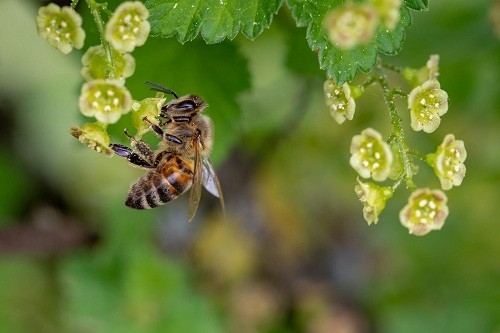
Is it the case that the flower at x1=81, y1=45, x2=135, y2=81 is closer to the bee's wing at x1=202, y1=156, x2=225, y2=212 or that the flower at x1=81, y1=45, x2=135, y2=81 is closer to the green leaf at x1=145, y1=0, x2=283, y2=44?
the green leaf at x1=145, y1=0, x2=283, y2=44

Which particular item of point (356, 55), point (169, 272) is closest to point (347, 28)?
point (356, 55)

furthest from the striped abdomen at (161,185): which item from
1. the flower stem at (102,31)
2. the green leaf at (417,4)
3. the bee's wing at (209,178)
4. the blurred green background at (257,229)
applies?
the blurred green background at (257,229)

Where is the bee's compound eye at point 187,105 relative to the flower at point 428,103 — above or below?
below

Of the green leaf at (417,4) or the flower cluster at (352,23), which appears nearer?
the flower cluster at (352,23)

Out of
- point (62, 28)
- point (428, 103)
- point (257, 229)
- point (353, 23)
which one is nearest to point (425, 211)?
point (428, 103)

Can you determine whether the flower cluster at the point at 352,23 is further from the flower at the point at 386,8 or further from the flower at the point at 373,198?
the flower at the point at 373,198

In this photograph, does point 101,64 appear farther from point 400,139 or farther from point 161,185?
point 400,139

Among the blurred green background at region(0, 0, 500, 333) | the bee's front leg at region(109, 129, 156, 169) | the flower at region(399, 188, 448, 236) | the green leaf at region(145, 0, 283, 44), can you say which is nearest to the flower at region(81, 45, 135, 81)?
the green leaf at region(145, 0, 283, 44)
